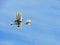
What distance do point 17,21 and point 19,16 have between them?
7.58m

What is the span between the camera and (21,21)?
15800 centimetres

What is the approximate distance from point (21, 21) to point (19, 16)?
22.7ft

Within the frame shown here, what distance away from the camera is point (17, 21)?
15862 cm

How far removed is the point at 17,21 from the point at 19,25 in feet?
14.3

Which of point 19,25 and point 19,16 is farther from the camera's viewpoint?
point 19,25

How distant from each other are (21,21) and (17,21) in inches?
90.1

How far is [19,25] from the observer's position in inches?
6388
